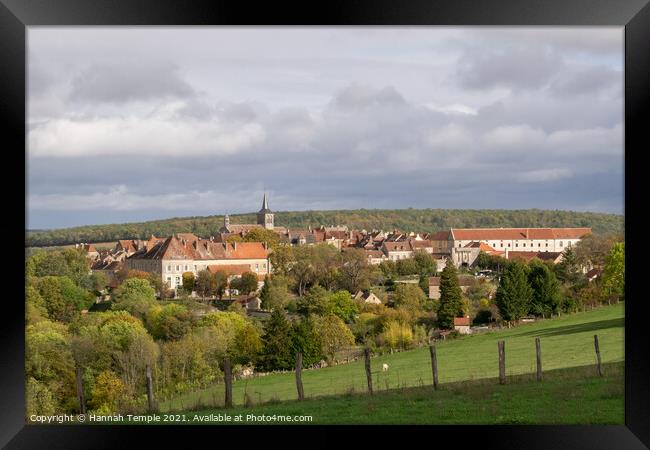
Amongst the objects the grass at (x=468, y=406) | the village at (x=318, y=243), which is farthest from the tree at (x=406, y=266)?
the grass at (x=468, y=406)

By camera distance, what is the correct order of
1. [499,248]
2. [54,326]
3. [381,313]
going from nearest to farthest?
[54,326], [381,313], [499,248]

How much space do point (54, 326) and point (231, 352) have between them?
1712 mm

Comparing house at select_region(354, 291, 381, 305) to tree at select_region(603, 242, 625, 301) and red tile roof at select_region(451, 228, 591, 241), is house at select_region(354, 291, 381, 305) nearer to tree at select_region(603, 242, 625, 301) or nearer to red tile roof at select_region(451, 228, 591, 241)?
red tile roof at select_region(451, 228, 591, 241)

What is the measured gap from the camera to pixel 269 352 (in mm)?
6715

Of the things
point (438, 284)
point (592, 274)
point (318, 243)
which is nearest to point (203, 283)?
point (318, 243)

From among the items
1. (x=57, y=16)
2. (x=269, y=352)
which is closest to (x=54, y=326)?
(x=269, y=352)

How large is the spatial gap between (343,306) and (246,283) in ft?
6.84

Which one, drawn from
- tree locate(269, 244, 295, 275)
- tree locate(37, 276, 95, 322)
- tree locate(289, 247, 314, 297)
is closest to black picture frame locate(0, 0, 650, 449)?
tree locate(37, 276, 95, 322)

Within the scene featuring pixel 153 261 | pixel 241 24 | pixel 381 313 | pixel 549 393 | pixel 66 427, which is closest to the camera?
pixel 241 24

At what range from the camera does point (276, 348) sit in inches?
272

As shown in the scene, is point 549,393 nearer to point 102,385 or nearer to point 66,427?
point 66,427

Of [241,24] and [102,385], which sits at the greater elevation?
[241,24]

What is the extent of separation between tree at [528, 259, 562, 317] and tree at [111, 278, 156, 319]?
14.9 feet

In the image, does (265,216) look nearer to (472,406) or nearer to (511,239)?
(511,239)
